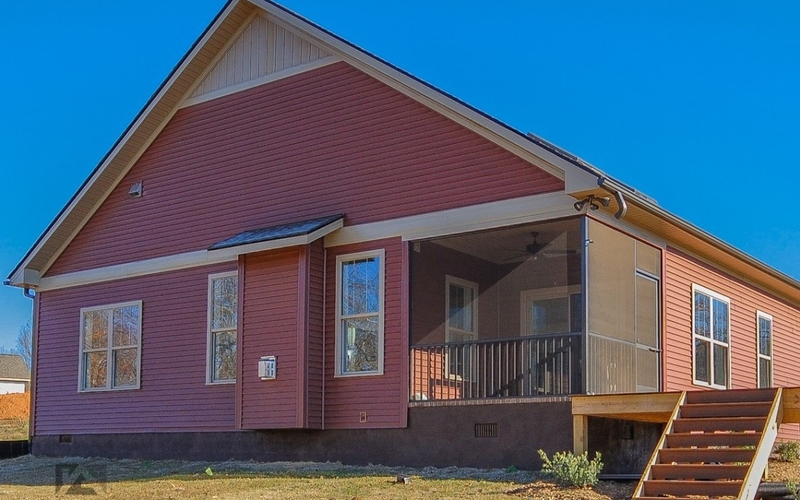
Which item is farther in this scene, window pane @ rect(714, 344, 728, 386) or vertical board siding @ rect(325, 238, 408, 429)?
→ window pane @ rect(714, 344, 728, 386)

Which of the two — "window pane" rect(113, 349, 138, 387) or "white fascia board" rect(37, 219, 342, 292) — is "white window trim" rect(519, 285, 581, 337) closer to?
"white fascia board" rect(37, 219, 342, 292)

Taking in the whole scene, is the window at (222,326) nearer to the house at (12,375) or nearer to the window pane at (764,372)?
the window pane at (764,372)

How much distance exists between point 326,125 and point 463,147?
2.88 m

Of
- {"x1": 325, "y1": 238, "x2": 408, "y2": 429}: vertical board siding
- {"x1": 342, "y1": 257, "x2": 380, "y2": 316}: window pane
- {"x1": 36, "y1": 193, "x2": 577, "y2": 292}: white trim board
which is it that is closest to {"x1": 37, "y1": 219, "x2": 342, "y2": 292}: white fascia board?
{"x1": 36, "y1": 193, "x2": 577, "y2": 292}: white trim board

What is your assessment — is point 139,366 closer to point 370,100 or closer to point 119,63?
point 370,100

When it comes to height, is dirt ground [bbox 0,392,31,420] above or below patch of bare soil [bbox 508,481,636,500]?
below

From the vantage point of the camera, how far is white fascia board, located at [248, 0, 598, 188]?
1333cm

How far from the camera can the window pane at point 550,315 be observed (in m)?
18.4

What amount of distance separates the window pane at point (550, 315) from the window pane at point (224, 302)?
5433 mm

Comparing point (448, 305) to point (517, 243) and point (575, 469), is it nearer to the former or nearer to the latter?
point (517, 243)

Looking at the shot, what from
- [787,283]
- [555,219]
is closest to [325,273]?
[555,219]

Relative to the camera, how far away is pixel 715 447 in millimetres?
11734

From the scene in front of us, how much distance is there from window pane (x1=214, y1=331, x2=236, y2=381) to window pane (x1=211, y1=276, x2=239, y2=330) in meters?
0.19

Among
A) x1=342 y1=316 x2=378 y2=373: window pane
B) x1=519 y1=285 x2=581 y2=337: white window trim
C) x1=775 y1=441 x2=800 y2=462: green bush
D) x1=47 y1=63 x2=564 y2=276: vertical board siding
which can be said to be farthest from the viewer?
x1=519 y1=285 x2=581 y2=337: white window trim
